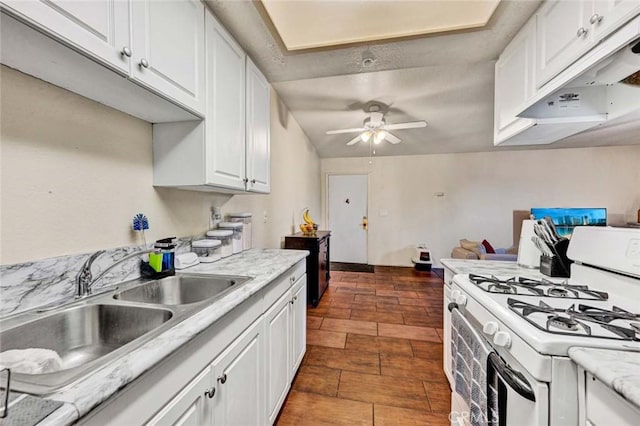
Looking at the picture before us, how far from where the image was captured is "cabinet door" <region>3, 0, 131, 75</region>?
67 cm

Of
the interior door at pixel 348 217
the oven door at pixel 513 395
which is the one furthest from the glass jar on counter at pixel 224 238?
the interior door at pixel 348 217

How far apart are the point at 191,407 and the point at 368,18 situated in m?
2.35

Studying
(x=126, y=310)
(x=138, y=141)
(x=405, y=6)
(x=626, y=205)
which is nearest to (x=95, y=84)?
(x=138, y=141)

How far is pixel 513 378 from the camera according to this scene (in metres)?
0.80

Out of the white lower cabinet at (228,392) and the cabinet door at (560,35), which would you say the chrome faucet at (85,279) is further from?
the cabinet door at (560,35)

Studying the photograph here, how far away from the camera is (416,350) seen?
230 cm

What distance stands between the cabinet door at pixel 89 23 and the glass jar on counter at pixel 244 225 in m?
1.30

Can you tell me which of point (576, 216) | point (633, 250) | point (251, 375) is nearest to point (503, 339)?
point (633, 250)

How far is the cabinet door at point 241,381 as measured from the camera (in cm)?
92

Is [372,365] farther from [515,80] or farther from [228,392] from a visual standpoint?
[515,80]

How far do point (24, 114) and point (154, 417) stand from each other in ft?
3.46

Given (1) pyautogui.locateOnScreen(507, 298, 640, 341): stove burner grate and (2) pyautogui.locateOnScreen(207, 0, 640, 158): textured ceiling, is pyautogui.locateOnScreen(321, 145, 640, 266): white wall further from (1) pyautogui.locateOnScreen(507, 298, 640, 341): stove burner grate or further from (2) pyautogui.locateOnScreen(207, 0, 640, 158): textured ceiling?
(1) pyautogui.locateOnScreen(507, 298, 640, 341): stove burner grate

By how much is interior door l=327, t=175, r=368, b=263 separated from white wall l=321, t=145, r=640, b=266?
16 centimetres

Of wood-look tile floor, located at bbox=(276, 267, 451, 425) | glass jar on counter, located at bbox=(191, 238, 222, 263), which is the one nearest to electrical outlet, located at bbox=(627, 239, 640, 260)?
wood-look tile floor, located at bbox=(276, 267, 451, 425)
